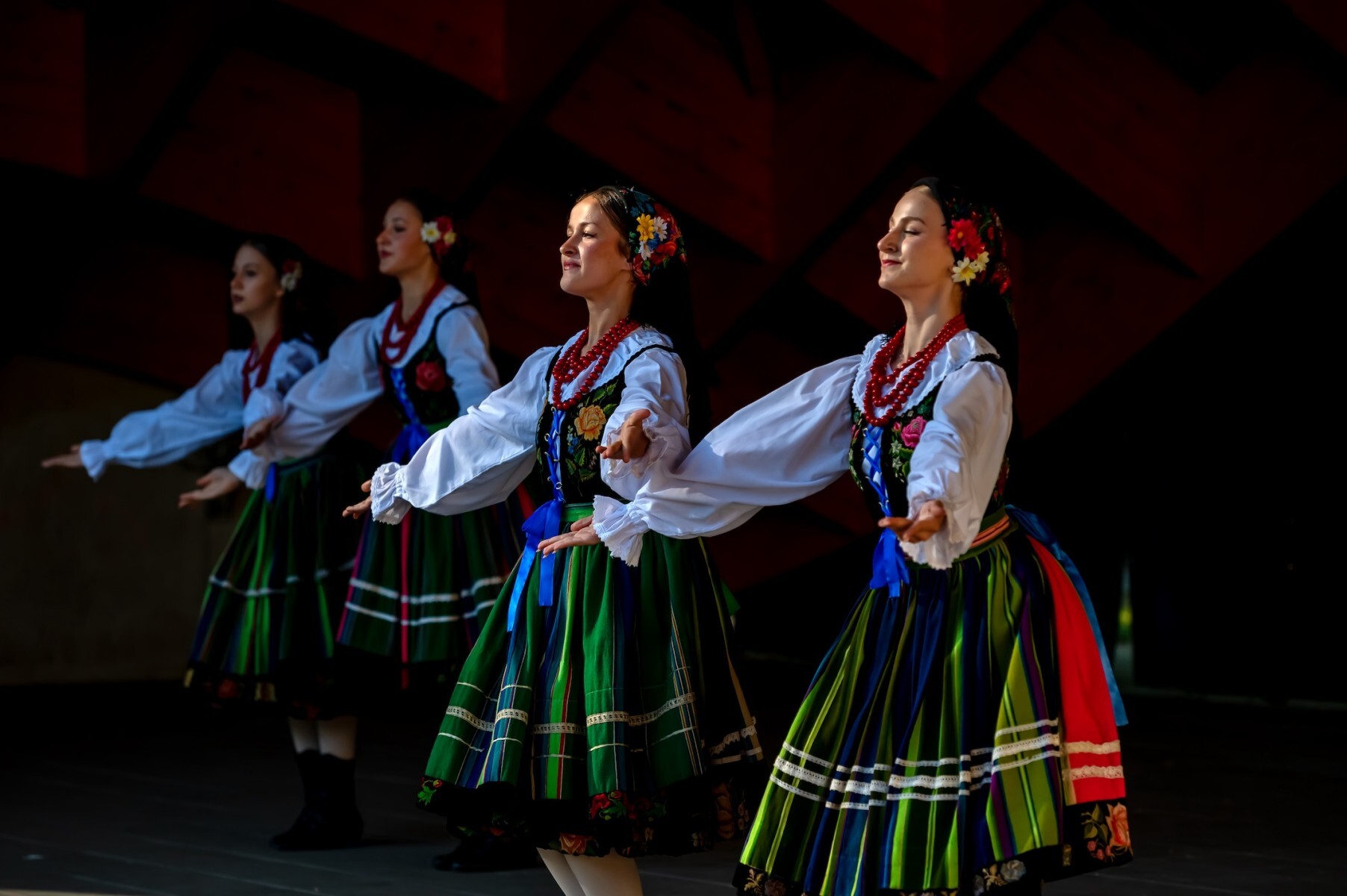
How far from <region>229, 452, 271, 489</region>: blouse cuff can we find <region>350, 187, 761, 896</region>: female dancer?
1.37 metres

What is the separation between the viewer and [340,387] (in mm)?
4457

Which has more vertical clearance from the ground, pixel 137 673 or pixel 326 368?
pixel 326 368

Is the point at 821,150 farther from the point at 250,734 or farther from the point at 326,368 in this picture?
the point at 250,734

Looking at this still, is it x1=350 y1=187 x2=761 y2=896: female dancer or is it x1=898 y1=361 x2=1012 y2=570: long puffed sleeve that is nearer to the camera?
x1=898 y1=361 x2=1012 y2=570: long puffed sleeve

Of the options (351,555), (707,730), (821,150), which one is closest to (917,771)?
(707,730)

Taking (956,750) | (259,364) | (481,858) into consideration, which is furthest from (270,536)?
(956,750)

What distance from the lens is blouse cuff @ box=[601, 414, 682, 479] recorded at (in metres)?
2.92

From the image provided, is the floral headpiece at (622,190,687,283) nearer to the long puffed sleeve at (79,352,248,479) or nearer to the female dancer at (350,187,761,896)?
the female dancer at (350,187,761,896)

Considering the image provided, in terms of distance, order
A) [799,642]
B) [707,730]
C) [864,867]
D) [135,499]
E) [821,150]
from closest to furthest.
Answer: [864,867]
[707,730]
[821,150]
[135,499]
[799,642]

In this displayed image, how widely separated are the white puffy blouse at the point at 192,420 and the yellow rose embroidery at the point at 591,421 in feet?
5.79

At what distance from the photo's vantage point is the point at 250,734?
6.10m

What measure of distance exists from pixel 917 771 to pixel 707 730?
0.60m

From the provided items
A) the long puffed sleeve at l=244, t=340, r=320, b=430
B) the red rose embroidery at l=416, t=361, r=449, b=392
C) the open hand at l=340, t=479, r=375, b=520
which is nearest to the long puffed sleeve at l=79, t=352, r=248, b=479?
the long puffed sleeve at l=244, t=340, r=320, b=430

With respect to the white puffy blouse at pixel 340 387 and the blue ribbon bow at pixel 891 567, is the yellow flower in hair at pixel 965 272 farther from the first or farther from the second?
the white puffy blouse at pixel 340 387
